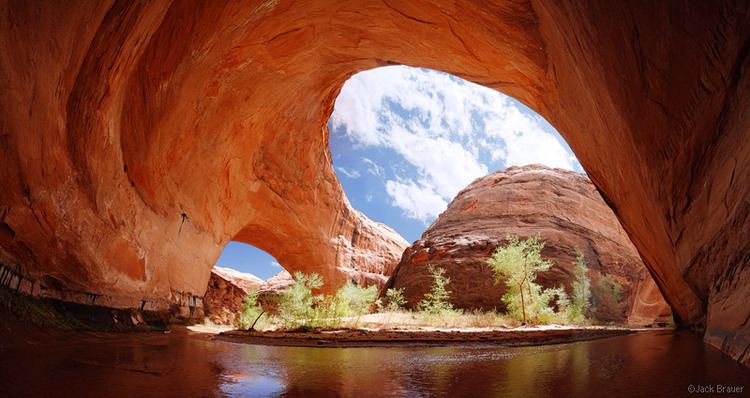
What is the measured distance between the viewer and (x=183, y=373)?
2613 mm

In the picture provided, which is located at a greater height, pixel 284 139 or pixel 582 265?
pixel 284 139

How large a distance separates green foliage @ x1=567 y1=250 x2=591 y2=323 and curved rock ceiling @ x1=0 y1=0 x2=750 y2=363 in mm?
6141

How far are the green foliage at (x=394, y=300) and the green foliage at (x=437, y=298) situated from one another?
94cm

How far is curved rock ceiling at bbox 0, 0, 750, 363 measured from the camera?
3451 millimetres

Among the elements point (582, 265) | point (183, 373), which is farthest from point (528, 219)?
point (183, 373)

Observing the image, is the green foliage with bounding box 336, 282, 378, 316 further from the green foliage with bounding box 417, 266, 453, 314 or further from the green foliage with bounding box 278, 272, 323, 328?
the green foliage with bounding box 278, 272, 323, 328

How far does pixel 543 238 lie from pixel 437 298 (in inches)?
242

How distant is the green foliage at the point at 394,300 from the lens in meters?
16.9

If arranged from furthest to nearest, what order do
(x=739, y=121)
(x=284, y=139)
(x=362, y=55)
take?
1. (x=284, y=139)
2. (x=362, y=55)
3. (x=739, y=121)

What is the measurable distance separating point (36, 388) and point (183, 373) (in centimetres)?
82

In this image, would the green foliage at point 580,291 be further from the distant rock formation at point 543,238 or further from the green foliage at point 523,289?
the green foliage at point 523,289

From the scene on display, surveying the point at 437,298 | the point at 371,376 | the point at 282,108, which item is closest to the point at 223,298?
the point at 437,298

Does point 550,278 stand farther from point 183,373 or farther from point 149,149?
point 183,373

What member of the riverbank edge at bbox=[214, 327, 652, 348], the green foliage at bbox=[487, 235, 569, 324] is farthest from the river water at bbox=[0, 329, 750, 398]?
the green foliage at bbox=[487, 235, 569, 324]
